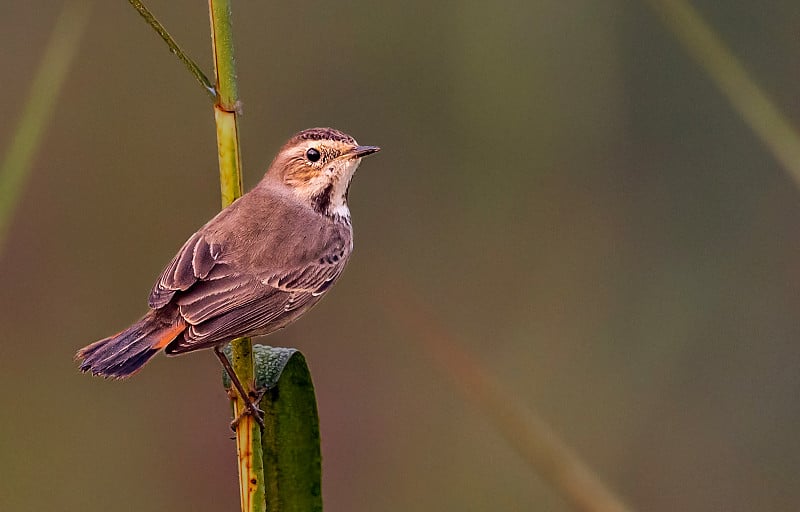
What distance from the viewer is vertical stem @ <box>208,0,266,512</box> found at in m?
2.86

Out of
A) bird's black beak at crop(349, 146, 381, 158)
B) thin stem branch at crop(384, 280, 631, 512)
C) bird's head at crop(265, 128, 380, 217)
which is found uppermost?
bird's head at crop(265, 128, 380, 217)

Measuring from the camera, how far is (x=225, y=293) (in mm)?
4027

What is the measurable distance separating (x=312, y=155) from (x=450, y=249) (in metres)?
1.90

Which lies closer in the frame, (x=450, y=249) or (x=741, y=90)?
(x=741, y=90)

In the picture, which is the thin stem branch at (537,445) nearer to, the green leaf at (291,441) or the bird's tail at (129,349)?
the green leaf at (291,441)

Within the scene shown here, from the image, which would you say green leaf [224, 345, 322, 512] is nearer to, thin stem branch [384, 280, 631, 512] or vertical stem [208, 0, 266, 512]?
vertical stem [208, 0, 266, 512]

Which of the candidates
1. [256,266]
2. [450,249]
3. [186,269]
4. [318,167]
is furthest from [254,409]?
[450,249]

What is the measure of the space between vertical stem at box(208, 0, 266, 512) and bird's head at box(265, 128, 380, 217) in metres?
1.45

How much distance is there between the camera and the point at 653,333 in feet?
18.2

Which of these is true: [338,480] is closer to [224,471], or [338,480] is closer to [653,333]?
[224,471]

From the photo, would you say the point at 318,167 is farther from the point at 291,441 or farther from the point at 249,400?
the point at 291,441

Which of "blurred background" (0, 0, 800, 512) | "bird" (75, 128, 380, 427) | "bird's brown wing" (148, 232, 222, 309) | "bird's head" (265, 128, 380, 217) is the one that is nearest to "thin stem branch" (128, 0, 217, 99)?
"bird" (75, 128, 380, 427)

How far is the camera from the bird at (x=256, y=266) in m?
3.69

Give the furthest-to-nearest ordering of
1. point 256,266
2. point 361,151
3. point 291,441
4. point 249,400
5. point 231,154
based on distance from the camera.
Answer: point 361,151
point 256,266
point 249,400
point 231,154
point 291,441
